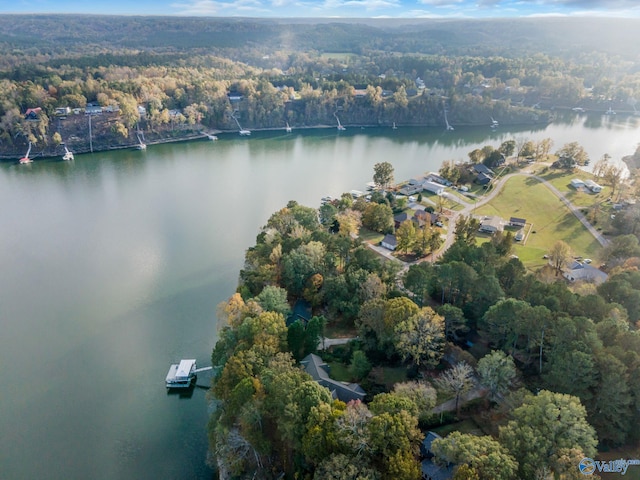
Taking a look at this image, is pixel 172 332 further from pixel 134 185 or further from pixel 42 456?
pixel 134 185

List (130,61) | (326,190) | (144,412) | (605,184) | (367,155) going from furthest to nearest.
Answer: (130,61)
(367,155)
(326,190)
(605,184)
(144,412)

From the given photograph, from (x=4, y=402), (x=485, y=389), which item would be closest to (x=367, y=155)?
(x=485, y=389)

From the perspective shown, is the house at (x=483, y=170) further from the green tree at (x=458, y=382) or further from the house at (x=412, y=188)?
the green tree at (x=458, y=382)

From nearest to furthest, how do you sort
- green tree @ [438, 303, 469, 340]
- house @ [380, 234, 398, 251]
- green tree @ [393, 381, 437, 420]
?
green tree @ [393, 381, 437, 420] < green tree @ [438, 303, 469, 340] < house @ [380, 234, 398, 251]

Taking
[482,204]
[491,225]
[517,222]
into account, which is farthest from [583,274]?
[482,204]

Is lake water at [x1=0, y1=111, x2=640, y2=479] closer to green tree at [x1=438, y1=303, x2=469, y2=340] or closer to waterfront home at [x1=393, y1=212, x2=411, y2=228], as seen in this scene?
waterfront home at [x1=393, y1=212, x2=411, y2=228]

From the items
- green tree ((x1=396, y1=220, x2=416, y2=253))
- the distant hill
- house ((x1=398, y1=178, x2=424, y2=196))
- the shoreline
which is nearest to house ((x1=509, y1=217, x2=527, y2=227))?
house ((x1=398, y1=178, x2=424, y2=196))

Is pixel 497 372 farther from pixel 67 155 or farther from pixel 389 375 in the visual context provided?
pixel 67 155
